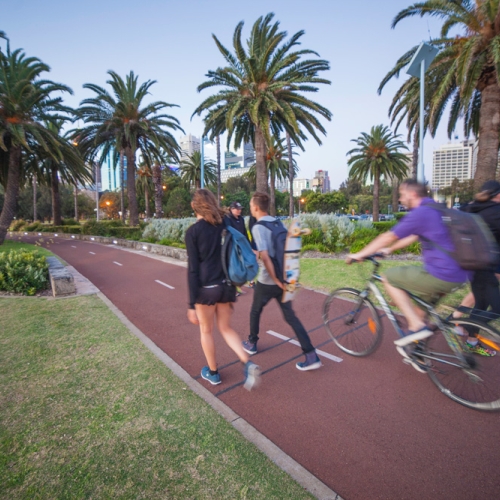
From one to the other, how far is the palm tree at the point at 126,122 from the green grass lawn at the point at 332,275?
59.8 ft

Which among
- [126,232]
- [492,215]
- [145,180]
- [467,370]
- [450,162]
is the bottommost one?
[467,370]

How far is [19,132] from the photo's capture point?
55.4 feet

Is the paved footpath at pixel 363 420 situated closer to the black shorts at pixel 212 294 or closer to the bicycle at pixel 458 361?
the bicycle at pixel 458 361

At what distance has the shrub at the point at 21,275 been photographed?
24.7 feet

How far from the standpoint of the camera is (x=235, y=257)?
125 inches

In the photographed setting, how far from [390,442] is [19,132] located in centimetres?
2061

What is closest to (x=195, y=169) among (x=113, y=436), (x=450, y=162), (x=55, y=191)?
(x=55, y=191)

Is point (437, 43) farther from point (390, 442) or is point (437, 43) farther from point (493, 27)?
point (390, 442)

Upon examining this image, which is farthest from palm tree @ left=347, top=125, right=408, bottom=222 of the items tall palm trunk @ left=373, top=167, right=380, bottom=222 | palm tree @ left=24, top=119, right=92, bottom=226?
palm tree @ left=24, top=119, right=92, bottom=226

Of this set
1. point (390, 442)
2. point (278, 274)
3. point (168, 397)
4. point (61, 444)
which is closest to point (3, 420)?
point (61, 444)

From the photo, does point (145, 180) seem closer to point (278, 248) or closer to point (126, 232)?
point (126, 232)

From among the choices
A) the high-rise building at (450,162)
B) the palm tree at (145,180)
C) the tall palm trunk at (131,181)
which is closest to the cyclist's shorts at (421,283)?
the tall palm trunk at (131,181)

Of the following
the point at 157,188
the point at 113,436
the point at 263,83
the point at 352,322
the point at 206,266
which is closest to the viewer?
the point at 113,436

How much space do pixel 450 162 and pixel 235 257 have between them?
143 meters
